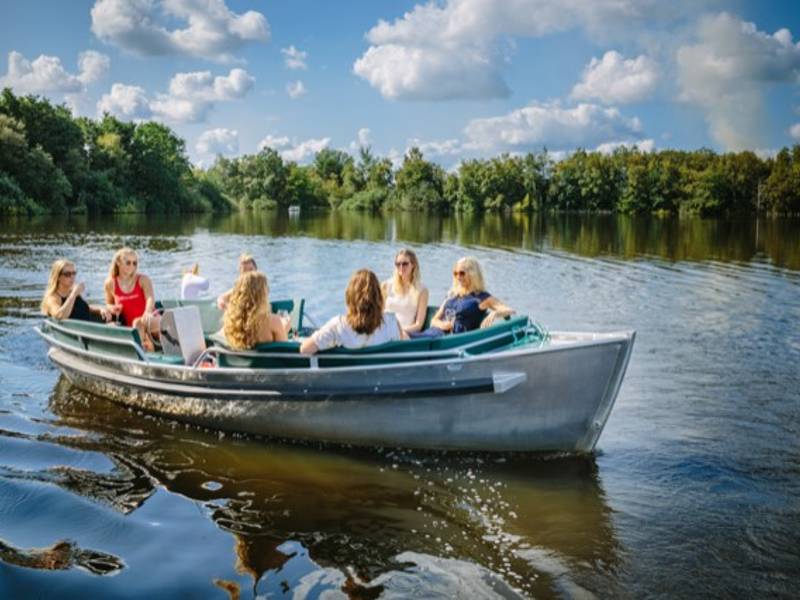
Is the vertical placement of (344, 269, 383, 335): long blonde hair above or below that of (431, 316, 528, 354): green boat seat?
above

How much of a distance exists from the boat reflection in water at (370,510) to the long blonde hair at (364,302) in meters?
1.34

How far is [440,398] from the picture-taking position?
6934mm

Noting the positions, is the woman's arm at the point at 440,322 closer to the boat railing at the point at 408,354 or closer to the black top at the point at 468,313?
the black top at the point at 468,313

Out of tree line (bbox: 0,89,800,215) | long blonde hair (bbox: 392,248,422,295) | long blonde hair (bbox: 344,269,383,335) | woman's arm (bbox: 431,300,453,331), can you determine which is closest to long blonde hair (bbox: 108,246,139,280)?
long blonde hair (bbox: 392,248,422,295)

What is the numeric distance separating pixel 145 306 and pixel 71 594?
5395 mm

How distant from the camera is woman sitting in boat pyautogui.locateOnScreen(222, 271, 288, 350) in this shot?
286 inches

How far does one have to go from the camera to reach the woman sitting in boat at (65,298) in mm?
9430

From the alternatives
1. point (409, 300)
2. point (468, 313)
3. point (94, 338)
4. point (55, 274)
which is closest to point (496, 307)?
point (468, 313)

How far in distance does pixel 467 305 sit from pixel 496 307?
32 centimetres

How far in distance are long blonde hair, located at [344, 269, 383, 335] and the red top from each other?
381 centimetres

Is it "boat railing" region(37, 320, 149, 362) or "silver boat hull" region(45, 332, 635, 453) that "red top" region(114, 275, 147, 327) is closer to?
"boat railing" region(37, 320, 149, 362)

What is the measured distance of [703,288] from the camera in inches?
770

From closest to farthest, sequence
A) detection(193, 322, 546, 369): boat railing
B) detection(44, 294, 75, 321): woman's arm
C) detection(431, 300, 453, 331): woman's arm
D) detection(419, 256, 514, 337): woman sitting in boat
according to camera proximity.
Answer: detection(193, 322, 546, 369): boat railing < detection(419, 256, 514, 337): woman sitting in boat < detection(431, 300, 453, 331): woman's arm < detection(44, 294, 75, 321): woman's arm

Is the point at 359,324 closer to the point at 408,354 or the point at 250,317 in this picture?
the point at 408,354
